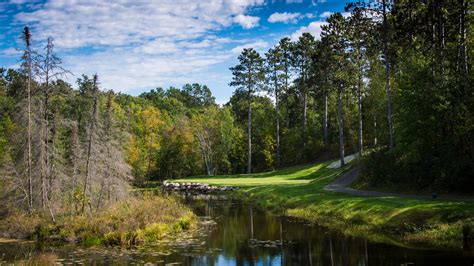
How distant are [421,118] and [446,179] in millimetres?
4585

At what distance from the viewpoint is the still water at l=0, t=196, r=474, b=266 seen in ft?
57.0

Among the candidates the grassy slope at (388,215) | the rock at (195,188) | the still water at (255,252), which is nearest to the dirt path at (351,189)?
the grassy slope at (388,215)

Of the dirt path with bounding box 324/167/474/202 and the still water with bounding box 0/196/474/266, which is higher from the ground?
the dirt path with bounding box 324/167/474/202

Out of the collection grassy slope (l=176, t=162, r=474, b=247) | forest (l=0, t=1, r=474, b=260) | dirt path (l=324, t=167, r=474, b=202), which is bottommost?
grassy slope (l=176, t=162, r=474, b=247)

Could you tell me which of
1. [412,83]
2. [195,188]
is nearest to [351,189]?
[412,83]

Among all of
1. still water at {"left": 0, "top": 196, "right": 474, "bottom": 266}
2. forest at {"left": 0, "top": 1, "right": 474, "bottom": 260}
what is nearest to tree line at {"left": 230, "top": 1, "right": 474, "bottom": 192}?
forest at {"left": 0, "top": 1, "right": 474, "bottom": 260}

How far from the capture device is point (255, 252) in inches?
790

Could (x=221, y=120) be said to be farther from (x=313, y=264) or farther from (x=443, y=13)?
(x=313, y=264)

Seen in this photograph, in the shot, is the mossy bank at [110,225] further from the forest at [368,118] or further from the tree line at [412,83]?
the tree line at [412,83]

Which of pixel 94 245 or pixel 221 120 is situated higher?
pixel 221 120

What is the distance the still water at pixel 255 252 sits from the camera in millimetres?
17359

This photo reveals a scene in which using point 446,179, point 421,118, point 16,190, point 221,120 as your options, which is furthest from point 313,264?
point 221,120

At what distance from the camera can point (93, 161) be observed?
28.4 meters

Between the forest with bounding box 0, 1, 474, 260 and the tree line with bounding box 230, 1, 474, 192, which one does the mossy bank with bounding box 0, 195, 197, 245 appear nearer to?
the forest with bounding box 0, 1, 474, 260
